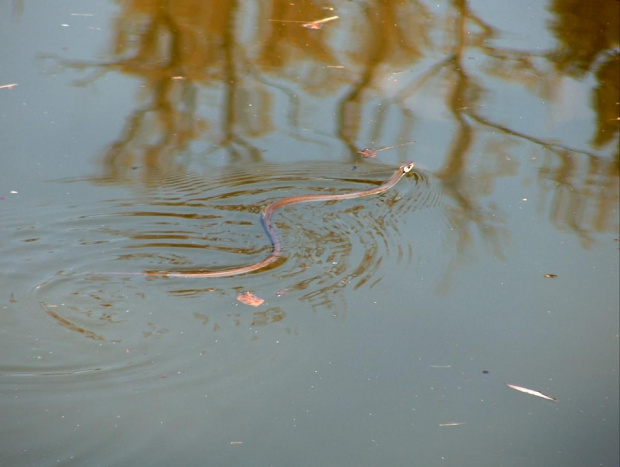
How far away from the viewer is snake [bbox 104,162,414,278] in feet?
13.0

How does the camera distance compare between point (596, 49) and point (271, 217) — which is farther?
point (596, 49)

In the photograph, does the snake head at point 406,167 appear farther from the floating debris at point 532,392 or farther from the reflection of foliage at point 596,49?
the floating debris at point 532,392

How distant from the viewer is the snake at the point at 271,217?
13.0ft

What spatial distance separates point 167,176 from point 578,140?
3036mm

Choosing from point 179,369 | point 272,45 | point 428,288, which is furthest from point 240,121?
point 179,369

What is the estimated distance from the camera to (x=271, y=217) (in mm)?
4477

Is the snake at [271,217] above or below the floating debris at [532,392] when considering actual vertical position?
above

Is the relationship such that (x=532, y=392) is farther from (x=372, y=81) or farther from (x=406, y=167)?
(x=372, y=81)

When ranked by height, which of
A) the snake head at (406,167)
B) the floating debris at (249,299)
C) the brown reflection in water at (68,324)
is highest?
the snake head at (406,167)

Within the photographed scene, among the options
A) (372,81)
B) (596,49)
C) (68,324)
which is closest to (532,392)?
(68,324)

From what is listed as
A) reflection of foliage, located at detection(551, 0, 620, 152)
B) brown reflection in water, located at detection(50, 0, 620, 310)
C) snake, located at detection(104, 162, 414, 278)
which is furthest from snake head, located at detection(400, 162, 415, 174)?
reflection of foliage, located at detection(551, 0, 620, 152)

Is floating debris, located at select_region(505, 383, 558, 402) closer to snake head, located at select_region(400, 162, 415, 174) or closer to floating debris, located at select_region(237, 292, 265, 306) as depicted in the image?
floating debris, located at select_region(237, 292, 265, 306)

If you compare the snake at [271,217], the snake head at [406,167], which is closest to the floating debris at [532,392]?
the snake at [271,217]

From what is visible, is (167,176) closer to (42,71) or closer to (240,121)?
(240,121)
